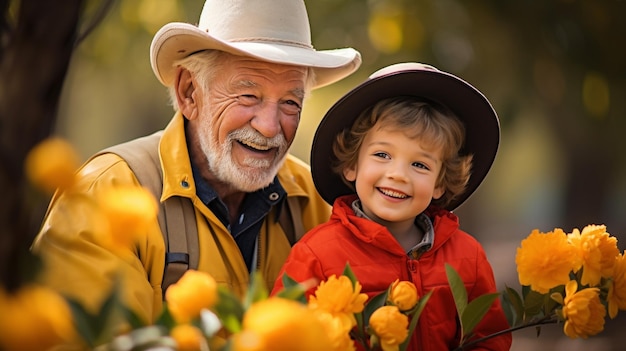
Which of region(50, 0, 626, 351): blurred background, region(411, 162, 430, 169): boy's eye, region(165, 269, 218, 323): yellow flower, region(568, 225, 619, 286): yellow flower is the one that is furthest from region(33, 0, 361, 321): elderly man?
region(50, 0, 626, 351): blurred background

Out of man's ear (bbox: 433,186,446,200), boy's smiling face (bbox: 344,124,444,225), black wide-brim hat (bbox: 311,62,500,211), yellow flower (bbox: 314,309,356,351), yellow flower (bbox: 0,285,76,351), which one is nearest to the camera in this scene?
yellow flower (bbox: 0,285,76,351)

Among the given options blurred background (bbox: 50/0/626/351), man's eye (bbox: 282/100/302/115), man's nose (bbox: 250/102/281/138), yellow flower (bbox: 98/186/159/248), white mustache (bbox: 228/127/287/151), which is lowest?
yellow flower (bbox: 98/186/159/248)

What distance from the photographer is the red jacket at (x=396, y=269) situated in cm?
251

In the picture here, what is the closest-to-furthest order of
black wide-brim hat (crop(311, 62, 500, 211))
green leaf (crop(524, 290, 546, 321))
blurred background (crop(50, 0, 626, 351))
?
green leaf (crop(524, 290, 546, 321)) < black wide-brim hat (crop(311, 62, 500, 211)) < blurred background (crop(50, 0, 626, 351))

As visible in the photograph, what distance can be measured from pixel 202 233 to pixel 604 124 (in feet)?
17.2

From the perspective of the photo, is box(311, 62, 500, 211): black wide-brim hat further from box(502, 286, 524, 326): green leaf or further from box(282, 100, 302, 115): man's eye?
box(502, 286, 524, 326): green leaf

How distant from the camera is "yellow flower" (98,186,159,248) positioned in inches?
41.7

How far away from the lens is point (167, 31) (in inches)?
119

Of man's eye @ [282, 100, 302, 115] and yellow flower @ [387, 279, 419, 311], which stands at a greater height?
man's eye @ [282, 100, 302, 115]

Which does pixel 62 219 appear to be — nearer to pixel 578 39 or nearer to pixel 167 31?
pixel 167 31

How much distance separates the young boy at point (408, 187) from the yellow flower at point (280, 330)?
4.41ft

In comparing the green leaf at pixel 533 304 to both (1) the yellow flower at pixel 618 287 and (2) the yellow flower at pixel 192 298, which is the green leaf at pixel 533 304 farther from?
(2) the yellow flower at pixel 192 298

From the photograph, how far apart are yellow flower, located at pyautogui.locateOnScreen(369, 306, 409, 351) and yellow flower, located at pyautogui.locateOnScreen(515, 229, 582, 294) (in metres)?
0.45

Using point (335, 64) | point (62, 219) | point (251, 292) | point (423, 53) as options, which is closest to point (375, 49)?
point (423, 53)
